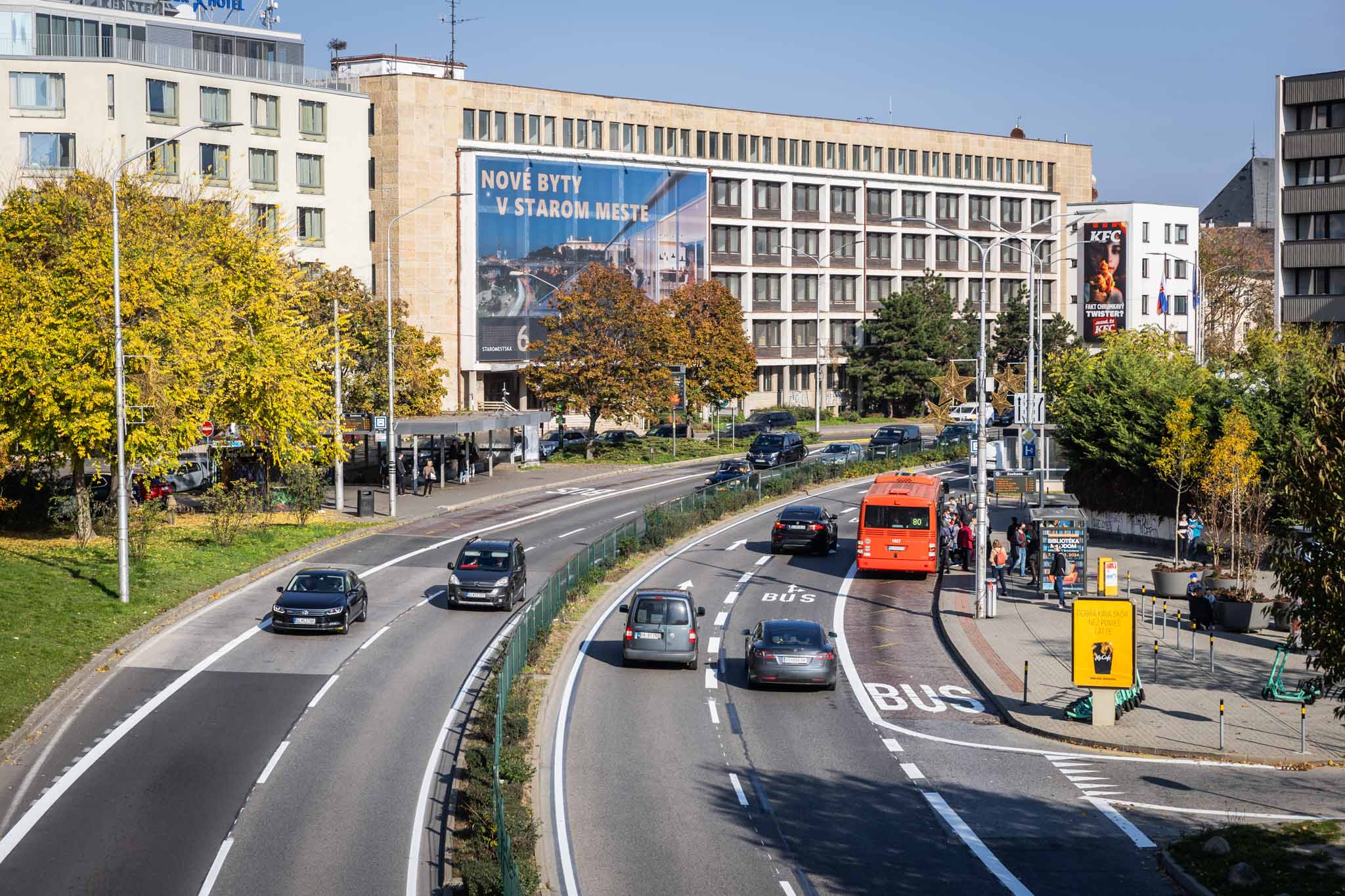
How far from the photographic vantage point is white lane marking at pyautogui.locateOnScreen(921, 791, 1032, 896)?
18.0 m

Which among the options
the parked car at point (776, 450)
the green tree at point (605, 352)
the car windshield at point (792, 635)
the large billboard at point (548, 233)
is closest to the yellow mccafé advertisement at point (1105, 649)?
the car windshield at point (792, 635)

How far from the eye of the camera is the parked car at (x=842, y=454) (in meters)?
70.9

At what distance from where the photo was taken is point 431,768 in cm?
2334

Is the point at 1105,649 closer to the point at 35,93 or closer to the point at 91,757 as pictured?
the point at 91,757

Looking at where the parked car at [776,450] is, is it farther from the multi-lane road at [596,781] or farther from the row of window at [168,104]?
the multi-lane road at [596,781]

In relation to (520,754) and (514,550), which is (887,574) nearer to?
(514,550)

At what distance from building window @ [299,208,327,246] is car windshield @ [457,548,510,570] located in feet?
158

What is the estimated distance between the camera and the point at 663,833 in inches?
784

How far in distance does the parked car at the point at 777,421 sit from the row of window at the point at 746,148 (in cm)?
2307

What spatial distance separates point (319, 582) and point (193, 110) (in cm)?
5137

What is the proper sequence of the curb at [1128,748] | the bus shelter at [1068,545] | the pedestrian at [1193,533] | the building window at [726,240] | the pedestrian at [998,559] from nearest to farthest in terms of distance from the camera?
the curb at [1128,748]
the bus shelter at [1068,545]
the pedestrian at [998,559]
the pedestrian at [1193,533]
the building window at [726,240]

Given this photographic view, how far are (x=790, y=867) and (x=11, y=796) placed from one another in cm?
1264

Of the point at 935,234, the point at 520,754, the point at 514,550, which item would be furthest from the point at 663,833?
the point at 935,234

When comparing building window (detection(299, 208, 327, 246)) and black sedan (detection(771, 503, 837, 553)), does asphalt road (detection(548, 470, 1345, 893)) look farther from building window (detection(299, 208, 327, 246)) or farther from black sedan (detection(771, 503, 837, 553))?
building window (detection(299, 208, 327, 246))
